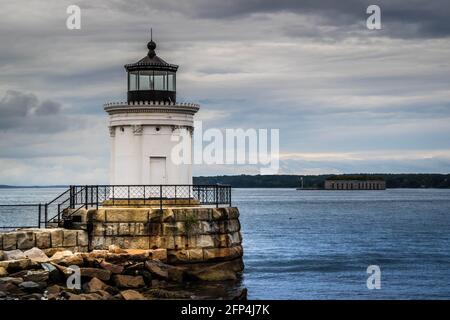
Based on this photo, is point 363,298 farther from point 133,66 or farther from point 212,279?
point 133,66

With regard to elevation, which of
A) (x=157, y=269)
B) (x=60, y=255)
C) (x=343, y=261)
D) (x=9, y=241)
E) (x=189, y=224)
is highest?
(x=189, y=224)

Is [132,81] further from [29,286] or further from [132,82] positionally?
[29,286]

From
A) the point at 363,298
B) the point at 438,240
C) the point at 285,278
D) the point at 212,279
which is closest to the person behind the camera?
the point at 212,279

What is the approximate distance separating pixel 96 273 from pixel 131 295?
202cm

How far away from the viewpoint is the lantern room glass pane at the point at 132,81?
27867mm

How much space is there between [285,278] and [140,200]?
7.17 metres

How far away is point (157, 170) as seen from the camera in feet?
89.3

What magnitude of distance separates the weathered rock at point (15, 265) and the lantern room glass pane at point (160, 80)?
7726 mm

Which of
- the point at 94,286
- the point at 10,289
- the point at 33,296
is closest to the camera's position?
the point at 33,296

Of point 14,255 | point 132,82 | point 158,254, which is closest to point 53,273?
point 14,255

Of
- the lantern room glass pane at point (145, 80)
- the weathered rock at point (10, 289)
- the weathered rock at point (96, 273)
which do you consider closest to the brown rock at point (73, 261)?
the weathered rock at point (96, 273)

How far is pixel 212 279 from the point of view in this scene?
82.4ft

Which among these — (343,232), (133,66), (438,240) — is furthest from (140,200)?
(343,232)

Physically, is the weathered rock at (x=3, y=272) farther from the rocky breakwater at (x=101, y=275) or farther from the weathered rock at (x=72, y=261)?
the weathered rock at (x=72, y=261)
